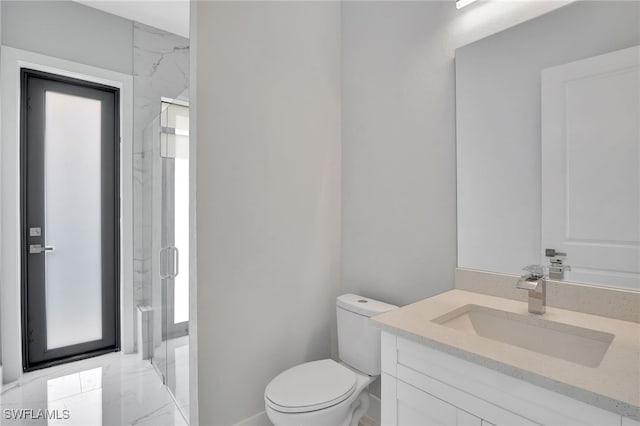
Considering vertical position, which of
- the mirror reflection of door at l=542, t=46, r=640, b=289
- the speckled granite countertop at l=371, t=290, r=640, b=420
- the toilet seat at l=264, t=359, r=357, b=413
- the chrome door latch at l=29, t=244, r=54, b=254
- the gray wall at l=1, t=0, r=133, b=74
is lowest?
the toilet seat at l=264, t=359, r=357, b=413

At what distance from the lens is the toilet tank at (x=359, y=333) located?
162cm

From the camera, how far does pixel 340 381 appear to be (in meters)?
1.50

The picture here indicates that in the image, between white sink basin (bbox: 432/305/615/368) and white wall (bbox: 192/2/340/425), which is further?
white wall (bbox: 192/2/340/425)

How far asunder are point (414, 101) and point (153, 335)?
245 cm

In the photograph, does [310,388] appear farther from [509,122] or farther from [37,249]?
[37,249]

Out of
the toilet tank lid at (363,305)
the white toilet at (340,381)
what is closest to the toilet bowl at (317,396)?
the white toilet at (340,381)

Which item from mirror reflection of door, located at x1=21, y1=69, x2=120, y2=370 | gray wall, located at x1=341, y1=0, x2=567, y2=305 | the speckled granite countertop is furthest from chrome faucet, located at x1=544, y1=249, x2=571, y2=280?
mirror reflection of door, located at x1=21, y1=69, x2=120, y2=370

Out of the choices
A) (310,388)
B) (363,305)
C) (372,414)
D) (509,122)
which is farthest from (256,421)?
(509,122)

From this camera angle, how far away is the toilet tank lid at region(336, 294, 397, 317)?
1.63 metres

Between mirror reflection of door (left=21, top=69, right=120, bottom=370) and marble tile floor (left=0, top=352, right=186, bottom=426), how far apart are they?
0.26 metres

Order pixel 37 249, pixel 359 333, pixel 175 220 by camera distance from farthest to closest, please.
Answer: pixel 37 249
pixel 175 220
pixel 359 333

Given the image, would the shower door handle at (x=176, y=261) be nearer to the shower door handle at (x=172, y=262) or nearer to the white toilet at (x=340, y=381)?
the shower door handle at (x=172, y=262)

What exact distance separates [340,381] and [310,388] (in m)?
0.15

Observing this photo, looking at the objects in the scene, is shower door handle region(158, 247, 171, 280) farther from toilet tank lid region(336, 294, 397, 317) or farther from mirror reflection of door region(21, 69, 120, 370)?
toilet tank lid region(336, 294, 397, 317)
